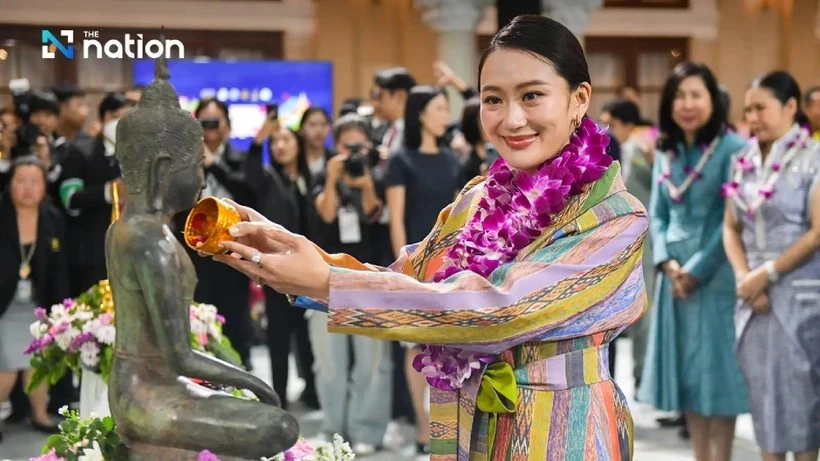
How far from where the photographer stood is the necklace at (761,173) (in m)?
3.57

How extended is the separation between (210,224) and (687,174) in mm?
2721

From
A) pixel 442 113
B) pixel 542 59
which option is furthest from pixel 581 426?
pixel 442 113

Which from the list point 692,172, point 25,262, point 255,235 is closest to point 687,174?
point 692,172

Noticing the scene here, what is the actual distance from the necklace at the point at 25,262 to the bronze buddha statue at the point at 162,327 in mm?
3526

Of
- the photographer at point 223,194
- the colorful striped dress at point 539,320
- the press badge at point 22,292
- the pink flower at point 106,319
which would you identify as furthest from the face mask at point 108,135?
the colorful striped dress at point 539,320

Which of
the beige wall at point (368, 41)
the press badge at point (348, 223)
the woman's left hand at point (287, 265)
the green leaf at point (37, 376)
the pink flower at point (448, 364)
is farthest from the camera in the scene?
the beige wall at point (368, 41)

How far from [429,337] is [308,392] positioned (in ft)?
13.4

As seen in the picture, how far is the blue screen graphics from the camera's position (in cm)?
677

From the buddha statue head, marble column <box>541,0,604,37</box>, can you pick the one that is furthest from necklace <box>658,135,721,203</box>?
marble column <box>541,0,604,37</box>

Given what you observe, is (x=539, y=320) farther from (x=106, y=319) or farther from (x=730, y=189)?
(x=730, y=189)

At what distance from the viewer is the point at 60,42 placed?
2248 millimetres

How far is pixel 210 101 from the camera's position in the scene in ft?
16.3

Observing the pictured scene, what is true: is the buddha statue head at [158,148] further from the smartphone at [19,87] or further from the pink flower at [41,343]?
the smartphone at [19,87]

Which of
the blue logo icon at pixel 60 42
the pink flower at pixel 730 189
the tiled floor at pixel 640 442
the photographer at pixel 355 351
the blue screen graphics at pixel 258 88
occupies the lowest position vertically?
the tiled floor at pixel 640 442
